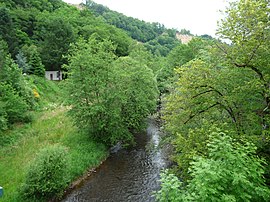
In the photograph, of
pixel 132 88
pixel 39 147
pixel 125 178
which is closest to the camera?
pixel 125 178

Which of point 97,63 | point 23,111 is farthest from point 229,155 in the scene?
point 23,111

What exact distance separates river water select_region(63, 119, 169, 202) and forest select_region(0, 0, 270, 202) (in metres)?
1.01

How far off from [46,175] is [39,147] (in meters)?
6.37

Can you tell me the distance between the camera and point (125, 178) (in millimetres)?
18469

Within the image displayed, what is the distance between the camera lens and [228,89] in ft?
39.2

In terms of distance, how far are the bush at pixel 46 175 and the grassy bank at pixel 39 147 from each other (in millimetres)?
787

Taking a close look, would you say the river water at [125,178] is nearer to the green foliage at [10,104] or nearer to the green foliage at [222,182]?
the green foliage at [222,182]

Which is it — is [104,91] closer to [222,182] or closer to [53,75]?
[222,182]

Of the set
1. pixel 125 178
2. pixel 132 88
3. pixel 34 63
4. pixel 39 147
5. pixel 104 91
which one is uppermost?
pixel 34 63

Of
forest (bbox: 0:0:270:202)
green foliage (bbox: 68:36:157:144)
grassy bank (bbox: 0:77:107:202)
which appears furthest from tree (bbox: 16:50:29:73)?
green foliage (bbox: 68:36:157:144)

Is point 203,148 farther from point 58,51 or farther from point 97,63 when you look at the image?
point 58,51

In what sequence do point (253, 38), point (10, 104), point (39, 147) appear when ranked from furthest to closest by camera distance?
point (10, 104) < point (39, 147) < point (253, 38)

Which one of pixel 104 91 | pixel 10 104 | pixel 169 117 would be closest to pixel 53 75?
pixel 10 104

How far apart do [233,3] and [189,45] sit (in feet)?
118
